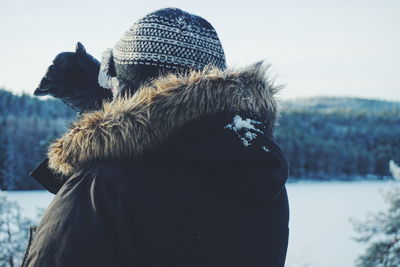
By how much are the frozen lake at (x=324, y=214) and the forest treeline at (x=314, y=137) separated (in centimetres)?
339

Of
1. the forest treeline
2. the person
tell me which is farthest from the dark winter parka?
the forest treeline

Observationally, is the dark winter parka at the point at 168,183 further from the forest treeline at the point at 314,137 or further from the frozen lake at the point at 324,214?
the forest treeline at the point at 314,137

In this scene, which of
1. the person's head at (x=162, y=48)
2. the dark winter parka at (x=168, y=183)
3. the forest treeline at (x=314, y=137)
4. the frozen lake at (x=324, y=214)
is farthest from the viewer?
the forest treeline at (x=314, y=137)

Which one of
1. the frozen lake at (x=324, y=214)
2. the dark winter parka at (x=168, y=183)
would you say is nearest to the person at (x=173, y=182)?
the dark winter parka at (x=168, y=183)

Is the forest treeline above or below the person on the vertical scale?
below

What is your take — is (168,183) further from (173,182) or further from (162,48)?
(162,48)

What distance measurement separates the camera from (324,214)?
31609 millimetres

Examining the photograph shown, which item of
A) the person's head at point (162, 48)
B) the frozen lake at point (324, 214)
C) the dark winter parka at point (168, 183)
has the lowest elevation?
the frozen lake at point (324, 214)

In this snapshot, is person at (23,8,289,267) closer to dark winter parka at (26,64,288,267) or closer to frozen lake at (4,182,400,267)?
dark winter parka at (26,64,288,267)

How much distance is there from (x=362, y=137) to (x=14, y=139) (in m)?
48.9

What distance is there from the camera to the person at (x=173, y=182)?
81cm

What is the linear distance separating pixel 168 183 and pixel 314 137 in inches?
2313

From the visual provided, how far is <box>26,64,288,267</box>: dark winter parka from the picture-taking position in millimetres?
812

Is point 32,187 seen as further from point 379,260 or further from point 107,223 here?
point 107,223
